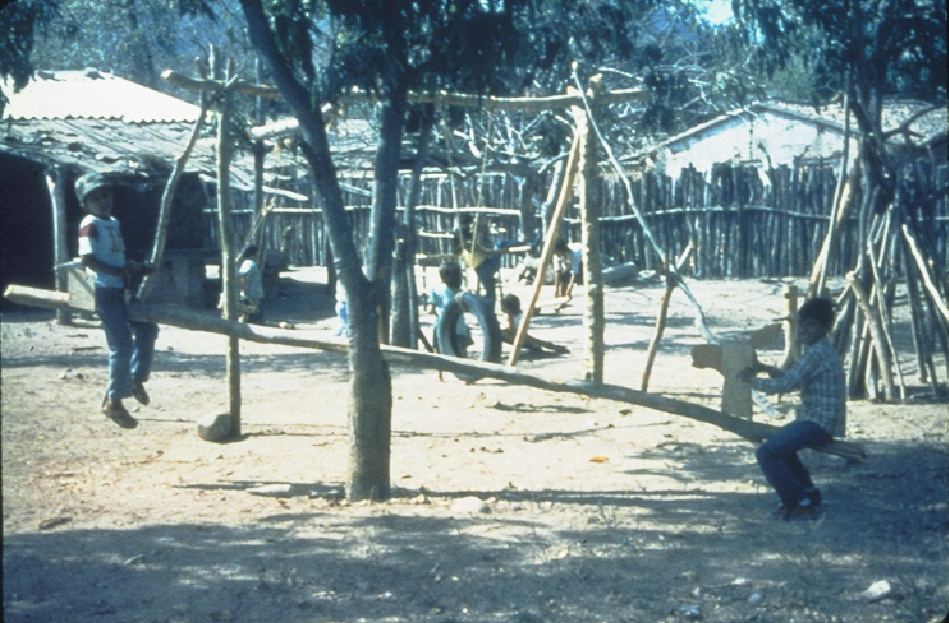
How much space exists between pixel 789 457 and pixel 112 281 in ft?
14.7

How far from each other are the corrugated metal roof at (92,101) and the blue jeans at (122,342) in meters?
10.8

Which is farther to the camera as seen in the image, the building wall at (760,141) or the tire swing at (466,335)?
the building wall at (760,141)

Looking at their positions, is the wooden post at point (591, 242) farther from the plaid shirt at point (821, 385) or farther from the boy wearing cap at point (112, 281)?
the boy wearing cap at point (112, 281)

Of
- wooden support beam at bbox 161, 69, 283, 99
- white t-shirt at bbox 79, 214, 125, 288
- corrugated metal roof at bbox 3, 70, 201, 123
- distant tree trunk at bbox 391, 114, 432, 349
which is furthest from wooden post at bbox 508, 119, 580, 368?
corrugated metal roof at bbox 3, 70, 201, 123

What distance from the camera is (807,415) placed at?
21.8 ft

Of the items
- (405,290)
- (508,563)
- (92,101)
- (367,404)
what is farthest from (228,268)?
(92,101)

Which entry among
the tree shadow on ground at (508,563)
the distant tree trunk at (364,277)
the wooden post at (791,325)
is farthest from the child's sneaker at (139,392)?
the wooden post at (791,325)

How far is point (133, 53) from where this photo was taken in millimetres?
24828

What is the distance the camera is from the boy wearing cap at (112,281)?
25.0 feet

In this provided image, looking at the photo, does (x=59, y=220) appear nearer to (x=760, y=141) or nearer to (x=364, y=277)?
(x=364, y=277)

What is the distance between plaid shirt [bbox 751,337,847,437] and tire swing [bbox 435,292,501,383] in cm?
526

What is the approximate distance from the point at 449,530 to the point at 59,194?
1323 centimetres

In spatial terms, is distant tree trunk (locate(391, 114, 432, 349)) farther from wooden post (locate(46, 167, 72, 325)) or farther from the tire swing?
wooden post (locate(46, 167, 72, 325))

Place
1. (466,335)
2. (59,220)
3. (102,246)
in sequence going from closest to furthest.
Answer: (102,246) → (466,335) → (59,220)
